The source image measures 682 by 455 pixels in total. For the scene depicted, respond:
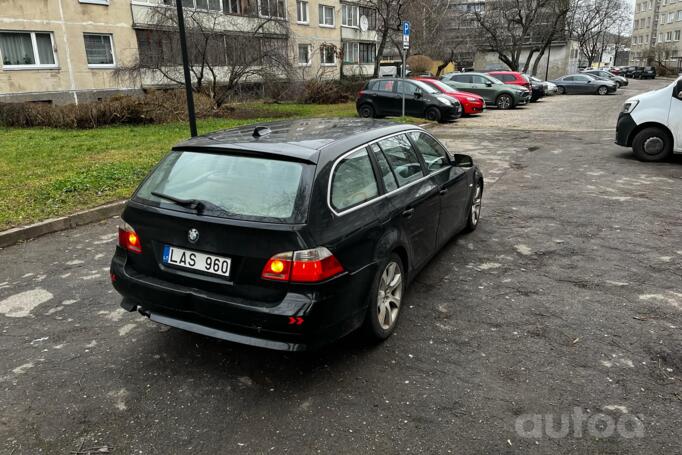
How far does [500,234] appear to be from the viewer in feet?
20.2

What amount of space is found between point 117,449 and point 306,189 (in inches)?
70.0

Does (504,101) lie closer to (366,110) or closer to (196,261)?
(366,110)

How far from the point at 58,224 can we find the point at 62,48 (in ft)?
72.0

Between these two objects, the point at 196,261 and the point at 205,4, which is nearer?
the point at 196,261

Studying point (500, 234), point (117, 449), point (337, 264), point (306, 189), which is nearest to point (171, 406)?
point (117, 449)

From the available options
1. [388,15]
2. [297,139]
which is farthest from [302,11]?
[297,139]

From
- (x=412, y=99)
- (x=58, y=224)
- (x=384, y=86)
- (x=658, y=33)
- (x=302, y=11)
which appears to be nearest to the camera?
(x=58, y=224)

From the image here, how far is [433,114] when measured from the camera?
1844 centimetres

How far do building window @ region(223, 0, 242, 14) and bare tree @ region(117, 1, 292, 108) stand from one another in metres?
10.5

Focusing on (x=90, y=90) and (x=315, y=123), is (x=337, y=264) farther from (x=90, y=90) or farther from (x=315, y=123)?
(x=90, y=90)

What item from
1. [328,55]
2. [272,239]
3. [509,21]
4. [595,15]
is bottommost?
[272,239]

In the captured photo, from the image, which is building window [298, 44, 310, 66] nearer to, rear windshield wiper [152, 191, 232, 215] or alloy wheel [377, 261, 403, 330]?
alloy wheel [377, 261, 403, 330]

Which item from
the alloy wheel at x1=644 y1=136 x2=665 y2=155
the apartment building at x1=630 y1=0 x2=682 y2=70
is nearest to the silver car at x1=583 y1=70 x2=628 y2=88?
the apartment building at x1=630 y1=0 x2=682 y2=70

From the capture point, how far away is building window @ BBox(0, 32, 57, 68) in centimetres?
2256
